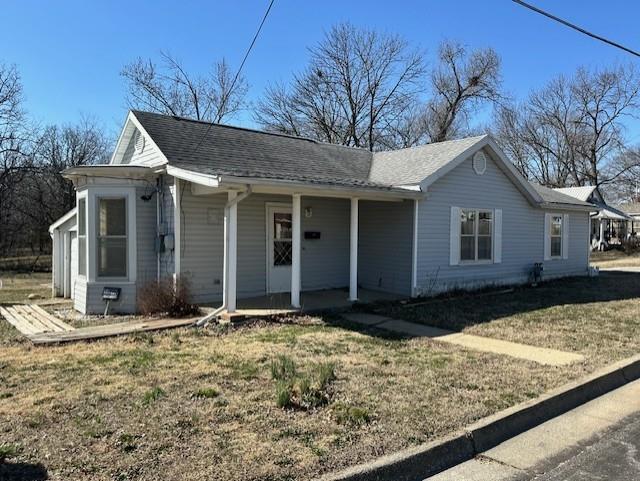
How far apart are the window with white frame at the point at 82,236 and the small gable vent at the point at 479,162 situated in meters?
9.50

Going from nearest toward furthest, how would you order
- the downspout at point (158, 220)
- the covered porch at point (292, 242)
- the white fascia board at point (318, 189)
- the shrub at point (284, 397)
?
the shrub at point (284, 397) < the white fascia board at point (318, 189) < the covered porch at point (292, 242) < the downspout at point (158, 220)

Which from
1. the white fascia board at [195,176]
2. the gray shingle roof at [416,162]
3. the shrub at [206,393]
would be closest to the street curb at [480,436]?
the shrub at [206,393]

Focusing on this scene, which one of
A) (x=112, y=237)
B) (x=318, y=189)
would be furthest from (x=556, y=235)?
A: (x=112, y=237)

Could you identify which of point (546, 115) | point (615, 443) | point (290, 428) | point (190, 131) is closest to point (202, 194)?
point (190, 131)

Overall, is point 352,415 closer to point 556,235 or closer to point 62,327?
point 62,327

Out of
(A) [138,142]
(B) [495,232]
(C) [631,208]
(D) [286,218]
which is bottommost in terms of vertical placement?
(B) [495,232]

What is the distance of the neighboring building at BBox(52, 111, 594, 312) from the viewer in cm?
997

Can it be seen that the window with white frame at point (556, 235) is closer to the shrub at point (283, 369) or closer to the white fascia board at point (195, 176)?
the white fascia board at point (195, 176)

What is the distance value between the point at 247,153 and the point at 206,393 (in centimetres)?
793

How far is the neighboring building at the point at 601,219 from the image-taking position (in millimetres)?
29312

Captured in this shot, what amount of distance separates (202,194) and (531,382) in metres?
7.00

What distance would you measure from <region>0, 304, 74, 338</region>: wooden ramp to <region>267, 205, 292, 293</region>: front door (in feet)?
14.4

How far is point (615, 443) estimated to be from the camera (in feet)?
13.9

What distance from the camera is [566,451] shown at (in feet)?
13.5
